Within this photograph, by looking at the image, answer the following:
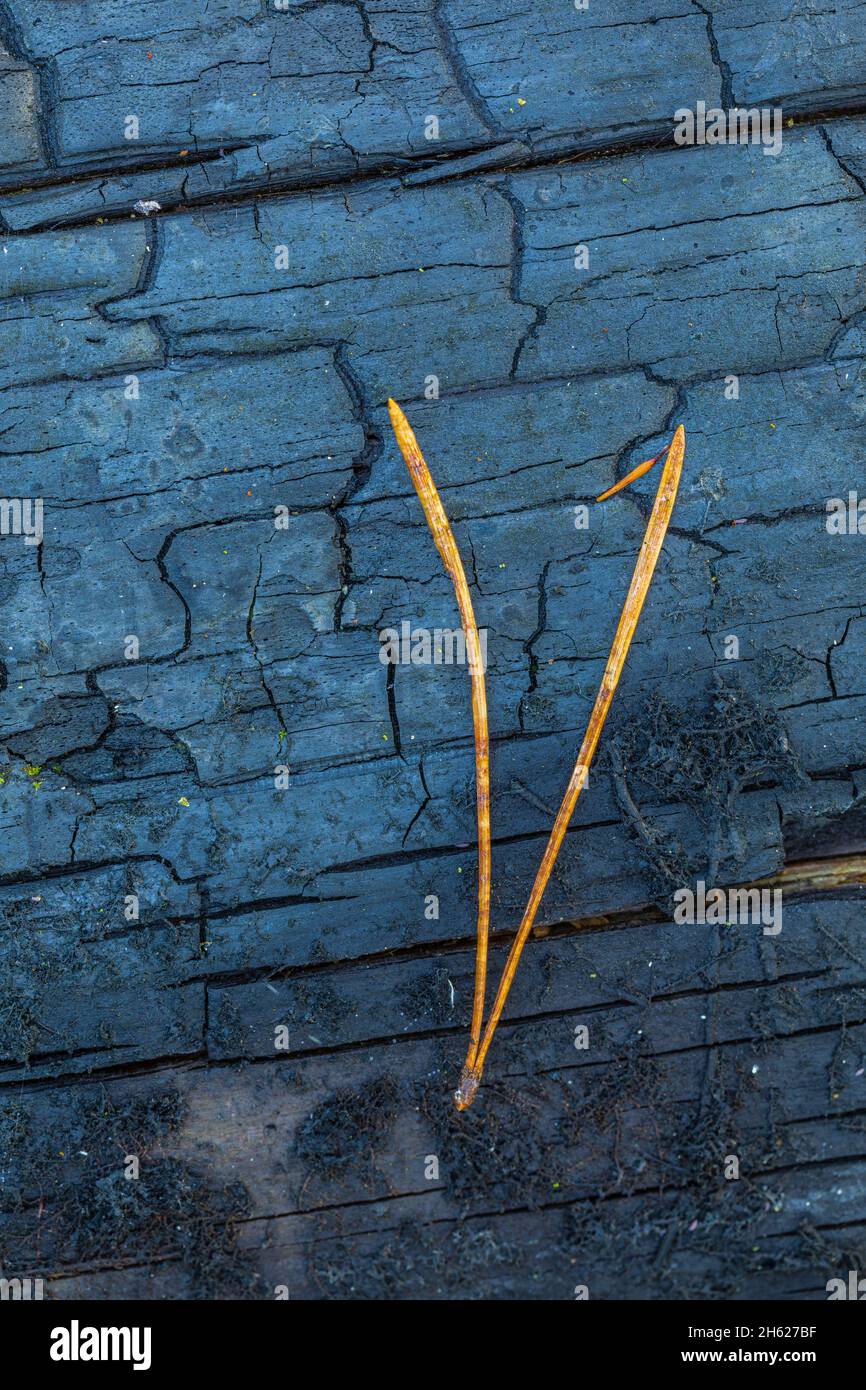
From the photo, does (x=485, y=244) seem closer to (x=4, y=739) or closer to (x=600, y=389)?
(x=600, y=389)

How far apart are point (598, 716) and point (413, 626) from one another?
73cm

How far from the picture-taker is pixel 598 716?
341cm

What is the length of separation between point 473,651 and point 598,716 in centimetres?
50

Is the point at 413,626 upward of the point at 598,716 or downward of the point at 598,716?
upward

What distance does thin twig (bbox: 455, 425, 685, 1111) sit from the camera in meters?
3.32

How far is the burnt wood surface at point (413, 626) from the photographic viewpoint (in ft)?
10.6

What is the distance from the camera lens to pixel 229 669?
345cm

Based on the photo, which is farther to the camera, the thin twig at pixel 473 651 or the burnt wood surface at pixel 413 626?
the thin twig at pixel 473 651

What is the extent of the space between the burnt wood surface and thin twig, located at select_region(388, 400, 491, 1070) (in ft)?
0.14

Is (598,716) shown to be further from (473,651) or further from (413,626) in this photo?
(413,626)

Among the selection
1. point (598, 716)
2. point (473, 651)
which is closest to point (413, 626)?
point (473, 651)

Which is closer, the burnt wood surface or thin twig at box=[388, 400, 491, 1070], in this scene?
the burnt wood surface

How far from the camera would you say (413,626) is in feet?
11.4

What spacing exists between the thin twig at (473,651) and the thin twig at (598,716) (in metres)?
0.12
